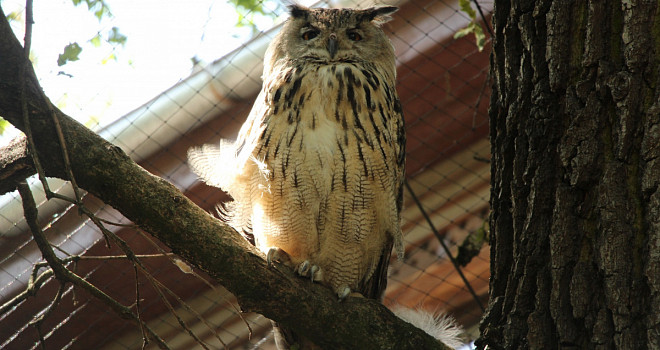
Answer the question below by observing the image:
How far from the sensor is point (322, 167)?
2389 millimetres

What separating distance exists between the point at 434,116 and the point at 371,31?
1277 mm

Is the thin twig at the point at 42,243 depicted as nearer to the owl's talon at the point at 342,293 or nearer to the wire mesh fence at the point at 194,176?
the owl's talon at the point at 342,293

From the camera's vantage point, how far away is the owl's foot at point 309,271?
233cm

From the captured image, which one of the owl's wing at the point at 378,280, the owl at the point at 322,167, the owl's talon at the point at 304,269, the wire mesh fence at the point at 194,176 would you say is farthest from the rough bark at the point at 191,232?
the wire mesh fence at the point at 194,176

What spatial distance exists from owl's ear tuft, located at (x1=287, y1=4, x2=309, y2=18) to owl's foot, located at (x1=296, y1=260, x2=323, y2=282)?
1.25 metres

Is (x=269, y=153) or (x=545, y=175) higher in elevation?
(x=545, y=175)

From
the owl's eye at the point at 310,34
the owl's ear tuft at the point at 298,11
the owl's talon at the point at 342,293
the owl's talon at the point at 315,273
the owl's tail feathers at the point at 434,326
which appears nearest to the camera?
the owl's talon at the point at 342,293

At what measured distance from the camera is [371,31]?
9.80 ft

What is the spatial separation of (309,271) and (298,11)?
51.6 inches

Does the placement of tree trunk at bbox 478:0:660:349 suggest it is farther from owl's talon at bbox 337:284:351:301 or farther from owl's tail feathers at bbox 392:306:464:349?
owl's tail feathers at bbox 392:306:464:349

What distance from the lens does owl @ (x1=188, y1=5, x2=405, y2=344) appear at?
2.40 metres

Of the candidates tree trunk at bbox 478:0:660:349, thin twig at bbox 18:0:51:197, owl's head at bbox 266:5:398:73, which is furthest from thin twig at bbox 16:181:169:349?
owl's head at bbox 266:5:398:73

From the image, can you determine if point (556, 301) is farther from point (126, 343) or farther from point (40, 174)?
point (126, 343)

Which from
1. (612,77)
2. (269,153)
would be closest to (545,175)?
(612,77)
